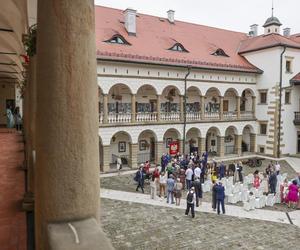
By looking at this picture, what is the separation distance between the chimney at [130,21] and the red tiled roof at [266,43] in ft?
40.4

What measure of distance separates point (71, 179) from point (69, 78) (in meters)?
0.81

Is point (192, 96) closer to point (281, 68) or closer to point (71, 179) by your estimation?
point (281, 68)

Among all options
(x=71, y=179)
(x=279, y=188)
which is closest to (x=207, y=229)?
(x=279, y=188)

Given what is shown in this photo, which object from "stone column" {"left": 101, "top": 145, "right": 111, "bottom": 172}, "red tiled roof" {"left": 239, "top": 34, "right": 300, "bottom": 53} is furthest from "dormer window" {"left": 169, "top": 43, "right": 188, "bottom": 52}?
"stone column" {"left": 101, "top": 145, "right": 111, "bottom": 172}

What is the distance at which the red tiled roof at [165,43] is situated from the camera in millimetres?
25017

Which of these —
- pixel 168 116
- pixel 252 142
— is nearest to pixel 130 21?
pixel 168 116

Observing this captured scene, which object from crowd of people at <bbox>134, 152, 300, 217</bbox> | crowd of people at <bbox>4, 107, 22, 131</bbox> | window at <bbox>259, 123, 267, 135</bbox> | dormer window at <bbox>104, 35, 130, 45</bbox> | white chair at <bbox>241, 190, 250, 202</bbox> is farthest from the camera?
window at <bbox>259, 123, 267, 135</bbox>

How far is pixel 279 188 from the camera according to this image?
16297 millimetres

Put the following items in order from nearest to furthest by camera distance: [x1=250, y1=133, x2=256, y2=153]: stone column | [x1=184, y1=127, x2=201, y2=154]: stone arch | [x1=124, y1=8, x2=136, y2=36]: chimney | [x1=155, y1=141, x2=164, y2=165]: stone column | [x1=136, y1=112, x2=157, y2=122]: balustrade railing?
1. [x1=136, y1=112, x2=157, y2=122]: balustrade railing
2. [x1=155, y1=141, x2=164, y2=165]: stone column
3. [x1=124, y1=8, x2=136, y2=36]: chimney
4. [x1=184, y1=127, x2=201, y2=154]: stone arch
5. [x1=250, y1=133, x2=256, y2=153]: stone column

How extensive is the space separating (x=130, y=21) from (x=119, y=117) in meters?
8.93

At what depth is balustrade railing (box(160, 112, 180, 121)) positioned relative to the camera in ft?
88.1

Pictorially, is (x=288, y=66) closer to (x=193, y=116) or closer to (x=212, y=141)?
(x=212, y=141)

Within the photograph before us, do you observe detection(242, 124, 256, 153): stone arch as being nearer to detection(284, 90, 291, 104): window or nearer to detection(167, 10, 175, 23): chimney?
detection(284, 90, 291, 104): window

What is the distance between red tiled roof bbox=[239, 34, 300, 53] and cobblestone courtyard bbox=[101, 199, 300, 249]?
72.5ft
